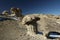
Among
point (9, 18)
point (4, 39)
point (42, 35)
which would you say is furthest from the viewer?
point (9, 18)

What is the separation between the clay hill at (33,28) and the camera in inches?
77.5

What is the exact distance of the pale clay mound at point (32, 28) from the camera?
197 centimetres

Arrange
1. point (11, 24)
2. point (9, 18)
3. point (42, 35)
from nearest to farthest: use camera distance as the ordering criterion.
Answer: point (42, 35), point (11, 24), point (9, 18)

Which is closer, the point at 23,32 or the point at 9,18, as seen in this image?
the point at 23,32

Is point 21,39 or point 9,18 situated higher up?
point 9,18

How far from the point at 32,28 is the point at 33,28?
2 cm

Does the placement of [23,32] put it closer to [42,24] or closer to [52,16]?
[42,24]

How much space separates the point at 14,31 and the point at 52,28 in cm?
49

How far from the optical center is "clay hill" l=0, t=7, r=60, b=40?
197 centimetres

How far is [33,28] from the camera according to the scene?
2.05 m

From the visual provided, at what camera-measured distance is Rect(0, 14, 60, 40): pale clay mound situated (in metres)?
A: 1.97

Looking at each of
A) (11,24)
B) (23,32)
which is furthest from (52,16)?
(11,24)

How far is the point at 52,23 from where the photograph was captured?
199cm

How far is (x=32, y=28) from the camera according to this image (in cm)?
206
